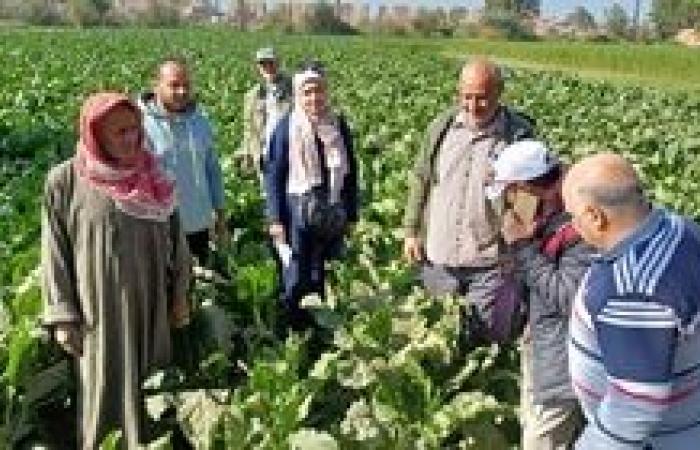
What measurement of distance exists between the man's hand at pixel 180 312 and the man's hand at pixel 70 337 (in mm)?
412

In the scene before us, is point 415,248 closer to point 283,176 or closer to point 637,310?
point 283,176

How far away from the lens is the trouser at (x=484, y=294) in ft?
20.6

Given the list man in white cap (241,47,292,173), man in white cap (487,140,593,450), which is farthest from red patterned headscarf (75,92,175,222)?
man in white cap (241,47,292,173)

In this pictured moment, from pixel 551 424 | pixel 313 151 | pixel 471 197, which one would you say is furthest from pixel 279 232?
pixel 551 424

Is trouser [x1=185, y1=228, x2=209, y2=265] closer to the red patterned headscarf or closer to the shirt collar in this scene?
the red patterned headscarf

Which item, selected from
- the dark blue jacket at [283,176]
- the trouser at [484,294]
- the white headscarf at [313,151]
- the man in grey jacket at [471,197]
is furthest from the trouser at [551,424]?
the dark blue jacket at [283,176]

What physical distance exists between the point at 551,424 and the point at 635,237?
173 centimetres

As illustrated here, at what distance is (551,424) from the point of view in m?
5.17

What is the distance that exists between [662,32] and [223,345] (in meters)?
98.3

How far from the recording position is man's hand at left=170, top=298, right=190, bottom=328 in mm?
5855

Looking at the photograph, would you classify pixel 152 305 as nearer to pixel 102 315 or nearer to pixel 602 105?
pixel 102 315

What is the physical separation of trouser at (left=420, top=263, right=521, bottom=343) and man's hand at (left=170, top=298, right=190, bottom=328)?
1.33m

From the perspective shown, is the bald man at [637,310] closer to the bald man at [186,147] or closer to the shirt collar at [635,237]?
the shirt collar at [635,237]

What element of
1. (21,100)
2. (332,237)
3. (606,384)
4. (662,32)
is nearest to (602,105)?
(21,100)
